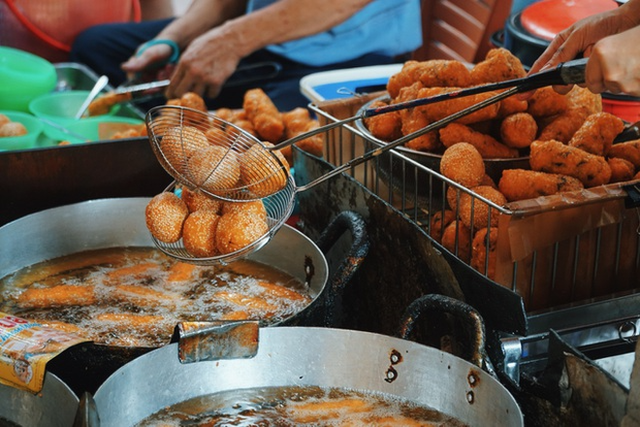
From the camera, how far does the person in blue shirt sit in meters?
3.25

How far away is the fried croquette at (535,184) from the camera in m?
1.45

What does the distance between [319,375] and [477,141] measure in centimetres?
64

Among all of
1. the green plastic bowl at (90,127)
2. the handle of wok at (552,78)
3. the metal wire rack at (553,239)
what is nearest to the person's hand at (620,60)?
the handle of wok at (552,78)

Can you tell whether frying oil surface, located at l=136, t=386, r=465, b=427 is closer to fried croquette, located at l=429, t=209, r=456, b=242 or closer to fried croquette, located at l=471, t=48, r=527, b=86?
fried croquette, located at l=429, t=209, r=456, b=242

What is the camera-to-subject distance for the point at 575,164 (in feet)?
4.84

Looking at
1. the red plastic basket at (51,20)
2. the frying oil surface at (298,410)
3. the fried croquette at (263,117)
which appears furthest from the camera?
the red plastic basket at (51,20)

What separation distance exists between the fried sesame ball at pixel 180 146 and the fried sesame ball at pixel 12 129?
1226mm

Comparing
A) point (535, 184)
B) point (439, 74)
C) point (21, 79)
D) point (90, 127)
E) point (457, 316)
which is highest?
point (439, 74)

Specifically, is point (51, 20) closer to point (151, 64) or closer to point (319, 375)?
point (151, 64)

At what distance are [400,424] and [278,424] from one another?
0.61 ft

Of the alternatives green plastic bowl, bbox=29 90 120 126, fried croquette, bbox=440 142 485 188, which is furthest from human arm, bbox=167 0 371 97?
fried croquette, bbox=440 142 485 188

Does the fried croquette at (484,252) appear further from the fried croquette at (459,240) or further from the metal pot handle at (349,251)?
the metal pot handle at (349,251)

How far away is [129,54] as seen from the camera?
4.07 m

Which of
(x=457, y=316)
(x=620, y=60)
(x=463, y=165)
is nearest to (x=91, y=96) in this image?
(x=463, y=165)
